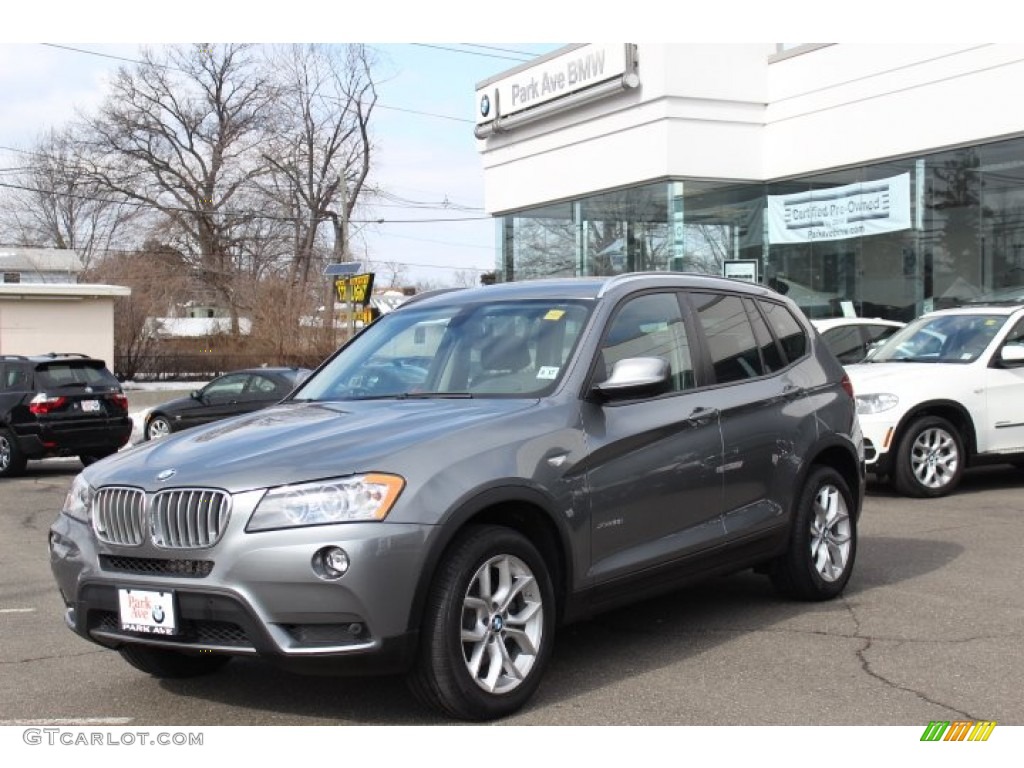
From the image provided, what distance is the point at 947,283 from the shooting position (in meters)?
21.5

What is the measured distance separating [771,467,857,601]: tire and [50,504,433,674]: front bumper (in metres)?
2.96

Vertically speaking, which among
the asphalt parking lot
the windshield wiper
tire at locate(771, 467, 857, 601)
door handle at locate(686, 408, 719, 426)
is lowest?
the asphalt parking lot

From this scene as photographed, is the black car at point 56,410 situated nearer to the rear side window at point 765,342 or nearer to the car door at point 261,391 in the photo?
the car door at point 261,391

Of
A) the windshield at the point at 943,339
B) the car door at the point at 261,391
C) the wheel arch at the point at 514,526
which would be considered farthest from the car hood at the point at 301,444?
the car door at the point at 261,391

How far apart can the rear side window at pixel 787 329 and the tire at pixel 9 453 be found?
1270 centimetres

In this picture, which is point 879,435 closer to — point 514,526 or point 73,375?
point 514,526

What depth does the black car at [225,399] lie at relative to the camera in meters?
22.1

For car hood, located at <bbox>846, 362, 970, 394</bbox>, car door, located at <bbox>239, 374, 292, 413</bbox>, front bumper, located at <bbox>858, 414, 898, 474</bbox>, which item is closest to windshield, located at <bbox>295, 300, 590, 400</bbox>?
car hood, located at <bbox>846, 362, 970, 394</bbox>

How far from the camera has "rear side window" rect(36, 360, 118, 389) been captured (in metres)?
17.3

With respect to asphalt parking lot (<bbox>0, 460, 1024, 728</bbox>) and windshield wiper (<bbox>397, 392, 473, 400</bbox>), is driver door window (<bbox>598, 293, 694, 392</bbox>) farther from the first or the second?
asphalt parking lot (<bbox>0, 460, 1024, 728</bbox>)

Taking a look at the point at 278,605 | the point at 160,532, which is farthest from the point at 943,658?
the point at 160,532

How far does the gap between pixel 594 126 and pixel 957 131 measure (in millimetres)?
7889

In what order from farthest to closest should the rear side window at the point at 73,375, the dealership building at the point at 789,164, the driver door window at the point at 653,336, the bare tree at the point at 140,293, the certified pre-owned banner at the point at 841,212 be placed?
1. the bare tree at the point at 140,293
2. the certified pre-owned banner at the point at 841,212
3. the dealership building at the point at 789,164
4. the rear side window at the point at 73,375
5. the driver door window at the point at 653,336

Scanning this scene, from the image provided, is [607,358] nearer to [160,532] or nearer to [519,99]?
[160,532]
